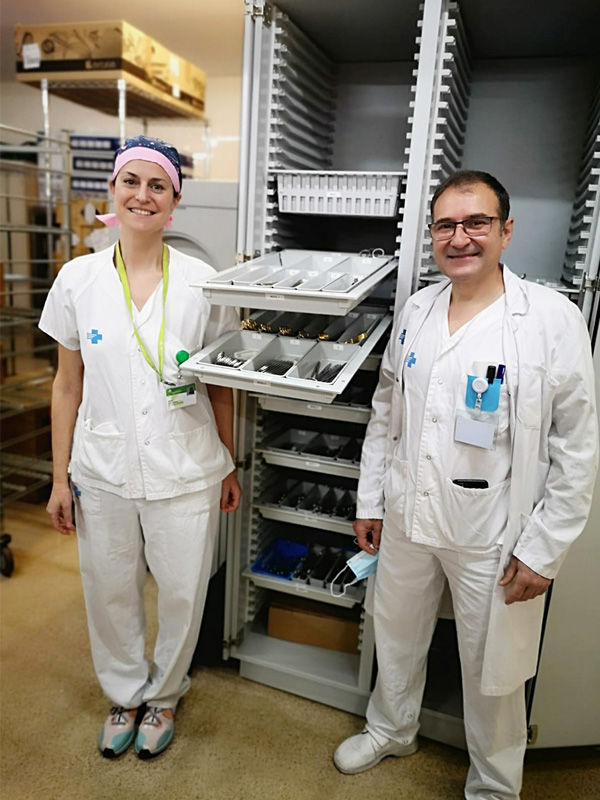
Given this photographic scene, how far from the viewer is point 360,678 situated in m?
1.92

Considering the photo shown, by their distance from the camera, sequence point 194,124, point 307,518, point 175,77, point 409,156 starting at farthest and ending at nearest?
point 194,124
point 175,77
point 307,518
point 409,156

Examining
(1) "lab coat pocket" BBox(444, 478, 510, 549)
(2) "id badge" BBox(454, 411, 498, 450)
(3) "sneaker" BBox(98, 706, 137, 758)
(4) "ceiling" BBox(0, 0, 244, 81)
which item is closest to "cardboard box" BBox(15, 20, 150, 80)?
(4) "ceiling" BBox(0, 0, 244, 81)

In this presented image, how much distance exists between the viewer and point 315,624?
2.10 meters

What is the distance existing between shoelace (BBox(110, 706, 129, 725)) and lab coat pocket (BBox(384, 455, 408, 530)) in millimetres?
1065

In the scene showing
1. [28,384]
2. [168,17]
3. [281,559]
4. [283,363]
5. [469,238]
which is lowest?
[281,559]

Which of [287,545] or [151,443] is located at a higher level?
[151,443]

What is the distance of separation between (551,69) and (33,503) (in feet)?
10.8

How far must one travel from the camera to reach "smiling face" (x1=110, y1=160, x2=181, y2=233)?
145 cm

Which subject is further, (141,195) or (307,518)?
(307,518)

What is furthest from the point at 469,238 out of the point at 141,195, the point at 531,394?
the point at 141,195

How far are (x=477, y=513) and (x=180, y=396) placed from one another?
81 cm

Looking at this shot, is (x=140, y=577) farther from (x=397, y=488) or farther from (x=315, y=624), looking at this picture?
(x=397, y=488)

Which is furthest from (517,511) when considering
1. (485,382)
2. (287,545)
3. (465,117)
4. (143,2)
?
(143,2)

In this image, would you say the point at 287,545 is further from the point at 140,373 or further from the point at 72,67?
the point at 72,67
